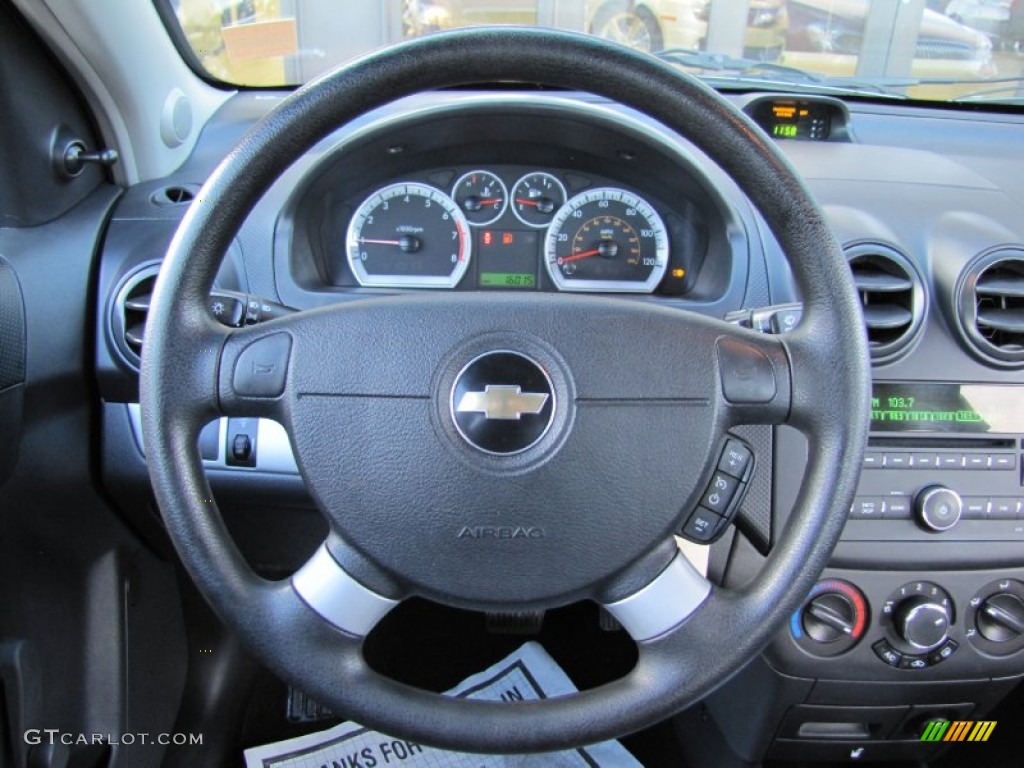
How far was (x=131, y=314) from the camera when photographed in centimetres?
122

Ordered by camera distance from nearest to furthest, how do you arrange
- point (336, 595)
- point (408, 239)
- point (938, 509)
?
point (336, 595), point (938, 509), point (408, 239)

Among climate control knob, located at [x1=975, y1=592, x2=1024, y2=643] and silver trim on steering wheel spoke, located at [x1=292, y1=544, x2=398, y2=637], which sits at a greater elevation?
silver trim on steering wheel spoke, located at [x1=292, y1=544, x2=398, y2=637]

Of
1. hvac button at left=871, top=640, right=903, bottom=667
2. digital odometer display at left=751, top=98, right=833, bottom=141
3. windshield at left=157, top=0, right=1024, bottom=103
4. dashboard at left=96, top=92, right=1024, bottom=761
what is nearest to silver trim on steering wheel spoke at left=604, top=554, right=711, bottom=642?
dashboard at left=96, top=92, right=1024, bottom=761

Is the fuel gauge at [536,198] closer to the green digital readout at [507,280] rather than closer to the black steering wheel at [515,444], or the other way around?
the green digital readout at [507,280]

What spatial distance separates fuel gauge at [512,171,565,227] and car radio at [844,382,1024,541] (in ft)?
1.79

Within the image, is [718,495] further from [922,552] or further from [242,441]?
[242,441]

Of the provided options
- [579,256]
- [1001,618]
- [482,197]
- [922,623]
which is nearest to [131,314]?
[482,197]

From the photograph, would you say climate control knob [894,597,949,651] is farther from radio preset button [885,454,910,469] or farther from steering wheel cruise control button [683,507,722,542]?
steering wheel cruise control button [683,507,722,542]

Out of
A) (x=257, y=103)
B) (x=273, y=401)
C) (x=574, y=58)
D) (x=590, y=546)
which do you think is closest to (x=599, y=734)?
(x=590, y=546)

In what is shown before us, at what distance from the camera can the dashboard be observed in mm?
1175

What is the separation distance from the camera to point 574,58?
30.1 inches

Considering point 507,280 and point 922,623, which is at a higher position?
point 507,280

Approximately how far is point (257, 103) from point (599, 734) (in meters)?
1.22

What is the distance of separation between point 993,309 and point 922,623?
1.38ft
